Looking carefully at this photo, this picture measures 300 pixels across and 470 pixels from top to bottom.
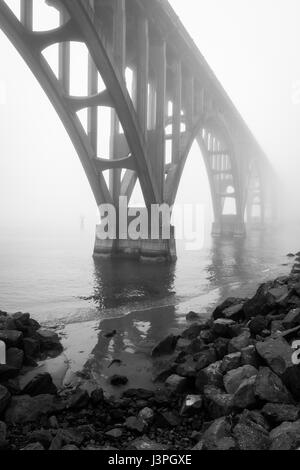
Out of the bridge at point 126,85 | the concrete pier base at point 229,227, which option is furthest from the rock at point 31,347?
the concrete pier base at point 229,227

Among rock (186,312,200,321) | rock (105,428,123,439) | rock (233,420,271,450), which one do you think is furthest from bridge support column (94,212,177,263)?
rock (233,420,271,450)

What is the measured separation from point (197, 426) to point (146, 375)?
1431mm

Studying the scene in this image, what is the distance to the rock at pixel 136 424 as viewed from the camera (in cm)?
322

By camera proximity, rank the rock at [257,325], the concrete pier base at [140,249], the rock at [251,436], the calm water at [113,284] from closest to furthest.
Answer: the rock at [251,436], the rock at [257,325], the calm water at [113,284], the concrete pier base at [140,249]

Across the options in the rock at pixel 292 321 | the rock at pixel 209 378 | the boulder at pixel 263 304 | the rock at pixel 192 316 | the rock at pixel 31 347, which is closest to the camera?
the rock at pixel 209 378

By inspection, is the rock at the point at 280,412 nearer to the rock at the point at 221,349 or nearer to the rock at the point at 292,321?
the rock at the point at 221,349

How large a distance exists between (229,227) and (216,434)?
39.0 meters

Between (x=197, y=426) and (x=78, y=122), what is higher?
(x=78, y=122)

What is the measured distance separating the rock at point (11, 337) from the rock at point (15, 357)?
0.12 m

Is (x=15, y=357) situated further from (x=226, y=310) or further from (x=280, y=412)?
(x=226, y=310)

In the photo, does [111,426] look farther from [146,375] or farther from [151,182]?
[151,182]

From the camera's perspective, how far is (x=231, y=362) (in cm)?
414

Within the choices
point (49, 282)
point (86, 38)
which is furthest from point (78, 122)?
point (49, 282)
